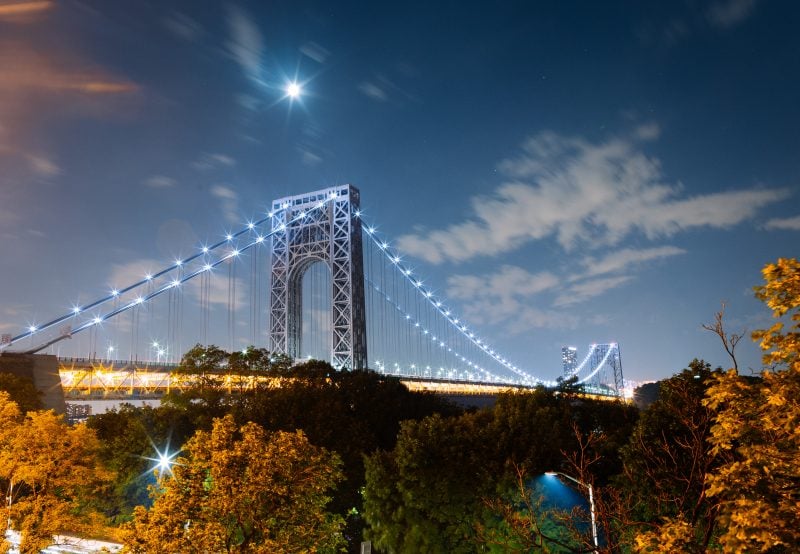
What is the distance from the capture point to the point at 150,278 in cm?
5834

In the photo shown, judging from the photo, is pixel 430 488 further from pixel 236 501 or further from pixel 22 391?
pixel 22 391

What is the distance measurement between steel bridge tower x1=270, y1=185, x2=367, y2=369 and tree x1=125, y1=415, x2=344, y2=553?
1903 inches

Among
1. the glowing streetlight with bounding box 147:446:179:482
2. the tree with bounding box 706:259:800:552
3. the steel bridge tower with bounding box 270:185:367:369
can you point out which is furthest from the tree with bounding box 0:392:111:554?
the steel bridge tower with bounding box 270:185:367:369

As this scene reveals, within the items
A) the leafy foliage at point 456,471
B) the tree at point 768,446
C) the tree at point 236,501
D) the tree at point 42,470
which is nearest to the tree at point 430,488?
the leafy foliage at point 456,471

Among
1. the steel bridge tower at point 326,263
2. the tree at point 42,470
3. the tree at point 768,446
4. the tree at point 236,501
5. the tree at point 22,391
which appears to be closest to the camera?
the tree at point 768,446

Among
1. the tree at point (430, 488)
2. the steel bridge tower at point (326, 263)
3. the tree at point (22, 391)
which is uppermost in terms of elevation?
the steel bridge tower at point (326, 263)

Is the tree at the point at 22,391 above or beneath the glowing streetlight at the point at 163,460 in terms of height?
above

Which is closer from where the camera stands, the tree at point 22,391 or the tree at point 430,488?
the tree at point 430,488

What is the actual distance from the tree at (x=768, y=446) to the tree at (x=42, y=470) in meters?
21.9

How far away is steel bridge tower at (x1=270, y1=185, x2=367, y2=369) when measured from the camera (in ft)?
217

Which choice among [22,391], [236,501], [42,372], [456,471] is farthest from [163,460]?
[236,501]

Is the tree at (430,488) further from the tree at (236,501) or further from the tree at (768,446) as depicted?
the tree at (768,446)

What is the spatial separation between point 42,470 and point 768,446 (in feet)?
76.2

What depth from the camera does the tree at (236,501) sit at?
45.8 ft
